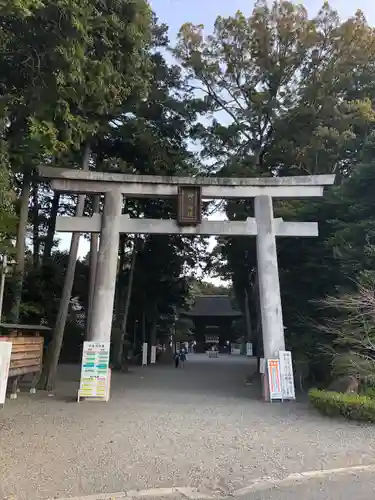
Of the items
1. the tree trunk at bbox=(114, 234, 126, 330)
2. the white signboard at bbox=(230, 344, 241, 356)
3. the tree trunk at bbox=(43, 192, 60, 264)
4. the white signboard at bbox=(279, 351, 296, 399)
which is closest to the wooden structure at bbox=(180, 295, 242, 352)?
the white signboard at bbox=(230, 344, 241, 356)

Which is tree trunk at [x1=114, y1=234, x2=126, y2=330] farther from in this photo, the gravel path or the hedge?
the hedge

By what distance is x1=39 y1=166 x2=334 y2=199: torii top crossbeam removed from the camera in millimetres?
11938

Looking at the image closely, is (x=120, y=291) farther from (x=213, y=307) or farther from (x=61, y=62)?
(x=213, y=307)

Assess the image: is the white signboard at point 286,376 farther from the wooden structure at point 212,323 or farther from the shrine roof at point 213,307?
the wooden structure at point 212,323

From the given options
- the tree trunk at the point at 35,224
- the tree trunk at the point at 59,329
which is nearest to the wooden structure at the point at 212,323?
the tree trunk at the point at 35,224

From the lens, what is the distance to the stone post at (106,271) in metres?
11.0

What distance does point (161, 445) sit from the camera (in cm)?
623

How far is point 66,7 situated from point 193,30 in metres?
12.7

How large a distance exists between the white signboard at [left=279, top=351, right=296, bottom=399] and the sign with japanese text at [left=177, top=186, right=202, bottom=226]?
4033mm

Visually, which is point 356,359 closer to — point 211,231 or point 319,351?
point 319,351

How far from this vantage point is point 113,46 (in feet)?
30.5

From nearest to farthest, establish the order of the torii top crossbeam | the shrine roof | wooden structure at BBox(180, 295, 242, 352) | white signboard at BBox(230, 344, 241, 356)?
1. the torii top crossbeam
2. white signboard at BBox(230, 344, 241, 356)
3. the shrine roof
4. wooden structure at BBox(180, 295, 242, 352)

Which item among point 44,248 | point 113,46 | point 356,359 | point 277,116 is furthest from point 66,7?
point 44,248

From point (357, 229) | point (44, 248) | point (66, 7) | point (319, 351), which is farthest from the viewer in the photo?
point (44, 248)
